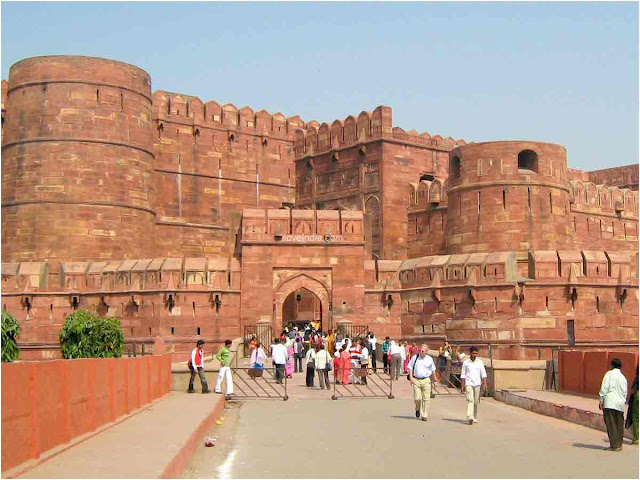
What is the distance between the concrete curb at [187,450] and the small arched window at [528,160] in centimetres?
1610

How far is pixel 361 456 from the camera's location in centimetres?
824

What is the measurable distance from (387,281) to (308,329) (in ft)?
9.20

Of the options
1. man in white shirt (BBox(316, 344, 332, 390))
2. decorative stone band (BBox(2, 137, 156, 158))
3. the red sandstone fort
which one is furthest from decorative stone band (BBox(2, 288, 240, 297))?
man in white shirt (BBox(316, 344, 332, 390))

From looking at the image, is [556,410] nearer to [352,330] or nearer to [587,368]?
[587,368]

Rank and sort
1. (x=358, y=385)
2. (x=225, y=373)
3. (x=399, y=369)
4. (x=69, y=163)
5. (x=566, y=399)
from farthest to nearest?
(x=69, y=163) < (x=399, y=369) < (x=358, y=385) < (x=225, y=373) < (x=566, y=399)

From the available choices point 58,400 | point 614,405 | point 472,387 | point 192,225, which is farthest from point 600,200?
point 58,400

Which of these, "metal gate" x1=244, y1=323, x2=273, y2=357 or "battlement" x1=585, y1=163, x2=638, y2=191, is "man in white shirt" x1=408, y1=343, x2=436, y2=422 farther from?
"battlement" x1=585, y1=163, x2=638, y2=191

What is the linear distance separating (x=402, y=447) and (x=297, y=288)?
15030mm

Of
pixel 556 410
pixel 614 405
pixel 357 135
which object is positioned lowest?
pixel 556 410

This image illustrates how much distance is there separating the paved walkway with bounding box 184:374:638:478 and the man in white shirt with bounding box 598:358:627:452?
0.50 ft

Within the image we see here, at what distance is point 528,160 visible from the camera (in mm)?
25781

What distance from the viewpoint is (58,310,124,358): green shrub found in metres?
20.8

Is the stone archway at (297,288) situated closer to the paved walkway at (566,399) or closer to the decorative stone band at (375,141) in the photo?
the decorative stone band at (375,141)

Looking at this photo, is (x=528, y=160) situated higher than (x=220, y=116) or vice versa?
(x=220, y=116)
